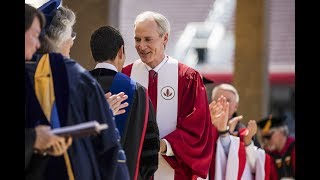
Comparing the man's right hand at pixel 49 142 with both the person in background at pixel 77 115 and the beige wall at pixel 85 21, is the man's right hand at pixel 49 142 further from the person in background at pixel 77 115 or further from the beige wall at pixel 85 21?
the beige wall at pixel 85 21

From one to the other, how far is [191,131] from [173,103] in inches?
8.7

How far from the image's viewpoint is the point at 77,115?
420 centimetres

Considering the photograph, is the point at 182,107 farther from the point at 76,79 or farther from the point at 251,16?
the point at 251,16

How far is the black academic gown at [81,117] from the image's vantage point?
4168 mm

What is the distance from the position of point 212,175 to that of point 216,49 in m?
9.70

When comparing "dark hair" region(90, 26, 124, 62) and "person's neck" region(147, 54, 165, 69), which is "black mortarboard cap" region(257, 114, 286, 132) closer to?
"person's neck" region(147, 54, 165, 69)

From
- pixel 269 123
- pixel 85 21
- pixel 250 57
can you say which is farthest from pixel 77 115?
pixel 250 57

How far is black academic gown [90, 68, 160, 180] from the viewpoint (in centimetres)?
503

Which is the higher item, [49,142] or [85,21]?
[85,21]

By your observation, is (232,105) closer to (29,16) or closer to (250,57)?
(29,16)

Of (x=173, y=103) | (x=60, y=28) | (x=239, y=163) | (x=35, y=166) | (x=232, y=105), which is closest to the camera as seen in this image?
(x=35, y=166)

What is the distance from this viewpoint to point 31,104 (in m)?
4.18

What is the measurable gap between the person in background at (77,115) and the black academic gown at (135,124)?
565 millimetres

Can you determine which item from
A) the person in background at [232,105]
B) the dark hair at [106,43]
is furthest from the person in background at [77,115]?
the person in background at [232,105]
